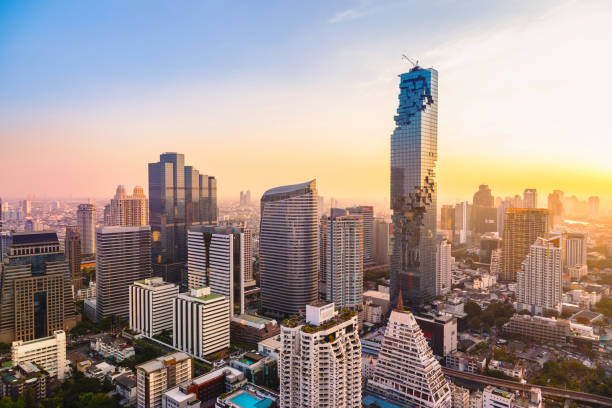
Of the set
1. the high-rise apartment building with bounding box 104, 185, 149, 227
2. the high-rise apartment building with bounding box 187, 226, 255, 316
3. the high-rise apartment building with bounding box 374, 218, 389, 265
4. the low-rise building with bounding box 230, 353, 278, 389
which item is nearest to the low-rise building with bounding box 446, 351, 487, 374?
the low-rise building with bounding box 230, 353, 278, 389

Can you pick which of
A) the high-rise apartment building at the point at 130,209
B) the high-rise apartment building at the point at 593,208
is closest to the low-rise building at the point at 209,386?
the high-rise apartment building at the point at 130,209

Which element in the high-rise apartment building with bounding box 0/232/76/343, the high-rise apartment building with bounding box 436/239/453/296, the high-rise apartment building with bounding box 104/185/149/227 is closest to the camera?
the high-rise apartment building with bounding box 0/232/76/343

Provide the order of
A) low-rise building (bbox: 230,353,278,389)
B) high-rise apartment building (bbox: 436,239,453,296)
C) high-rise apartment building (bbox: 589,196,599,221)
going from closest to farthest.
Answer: low-rise building (bbox: 230,353,278,389) → high-rise apartment building (bbox: 436,239,453,296) → high-rise apartment building (bbox: 589,196,599,221)

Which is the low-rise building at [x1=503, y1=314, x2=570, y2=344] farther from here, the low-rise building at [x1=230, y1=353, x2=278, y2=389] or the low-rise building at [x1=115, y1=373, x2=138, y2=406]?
the low-rise building at [x1=115, y1=373, x2=138, y2=406]

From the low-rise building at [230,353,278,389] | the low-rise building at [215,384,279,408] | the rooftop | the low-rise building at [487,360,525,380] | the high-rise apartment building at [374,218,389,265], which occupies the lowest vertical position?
the low-rise building at [487,360,525,380]

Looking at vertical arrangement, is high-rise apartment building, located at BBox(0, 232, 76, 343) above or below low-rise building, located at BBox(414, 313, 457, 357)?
above

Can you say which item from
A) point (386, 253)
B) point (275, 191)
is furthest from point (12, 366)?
point (386, 253)

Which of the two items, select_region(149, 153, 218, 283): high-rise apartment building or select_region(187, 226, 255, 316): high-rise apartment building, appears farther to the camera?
select_region(149, 153, 218, 283): high-rise apartment building
